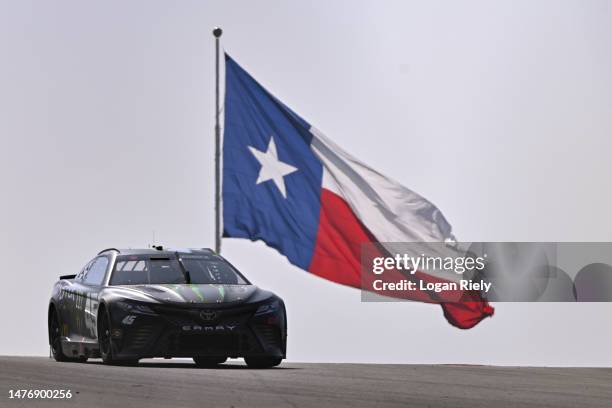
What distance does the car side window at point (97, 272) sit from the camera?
1786 centimetres

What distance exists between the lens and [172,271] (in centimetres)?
1761

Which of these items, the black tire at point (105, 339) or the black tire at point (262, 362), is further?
the black tire at point (262, 362)

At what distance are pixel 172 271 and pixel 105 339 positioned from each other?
4.12 feet

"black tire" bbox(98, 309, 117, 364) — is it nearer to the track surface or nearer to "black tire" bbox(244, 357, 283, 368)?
the track surface

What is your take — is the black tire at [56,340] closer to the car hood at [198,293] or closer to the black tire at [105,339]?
the black tire at [105,339]

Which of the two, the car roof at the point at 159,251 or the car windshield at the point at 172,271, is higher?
the car roof at the point at 159,251

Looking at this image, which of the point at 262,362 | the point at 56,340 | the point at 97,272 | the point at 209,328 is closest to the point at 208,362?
the point at 262,362

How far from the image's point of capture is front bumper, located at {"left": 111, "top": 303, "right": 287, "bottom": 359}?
1636cm

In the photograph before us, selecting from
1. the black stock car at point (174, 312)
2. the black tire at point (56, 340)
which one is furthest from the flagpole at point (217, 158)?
the black stock car at point (174, 312)

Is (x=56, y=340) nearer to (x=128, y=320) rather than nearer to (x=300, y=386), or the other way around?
(x=128, y=320)

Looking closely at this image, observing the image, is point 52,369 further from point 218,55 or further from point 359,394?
point 218,55

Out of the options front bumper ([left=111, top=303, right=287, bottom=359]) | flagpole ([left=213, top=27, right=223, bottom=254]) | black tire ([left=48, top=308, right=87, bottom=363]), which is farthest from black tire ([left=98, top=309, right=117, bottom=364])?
flagpole ([left=213, top=27, right=223, bottom=254])

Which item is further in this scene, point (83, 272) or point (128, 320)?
point (83, 272)

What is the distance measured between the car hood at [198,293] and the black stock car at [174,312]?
1 cm
